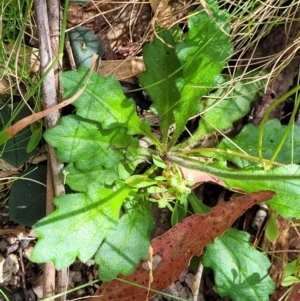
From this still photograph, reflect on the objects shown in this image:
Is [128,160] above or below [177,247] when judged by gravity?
above

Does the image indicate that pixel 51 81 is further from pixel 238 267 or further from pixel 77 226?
pixel 238 267

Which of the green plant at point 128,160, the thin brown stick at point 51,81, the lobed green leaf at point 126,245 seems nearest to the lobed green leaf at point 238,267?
the green plant at point 128,160

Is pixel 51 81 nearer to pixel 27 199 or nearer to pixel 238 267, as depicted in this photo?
pixel 27 199

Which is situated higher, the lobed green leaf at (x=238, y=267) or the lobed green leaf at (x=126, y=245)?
the lobed green leaf at (x=126, y=245)

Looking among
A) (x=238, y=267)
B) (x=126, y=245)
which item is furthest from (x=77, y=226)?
(x=238, y=267)

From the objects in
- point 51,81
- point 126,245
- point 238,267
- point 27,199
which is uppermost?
point 51,81

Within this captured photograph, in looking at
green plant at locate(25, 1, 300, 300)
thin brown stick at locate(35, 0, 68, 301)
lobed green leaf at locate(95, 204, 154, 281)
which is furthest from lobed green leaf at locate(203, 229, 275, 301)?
thin brown stick at locate(35, 0, 68, 301)

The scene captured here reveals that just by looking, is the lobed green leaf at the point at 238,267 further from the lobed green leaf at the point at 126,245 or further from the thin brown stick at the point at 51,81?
the thin brown stick at the point at 51,81

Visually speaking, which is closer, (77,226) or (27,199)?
(77,226)
